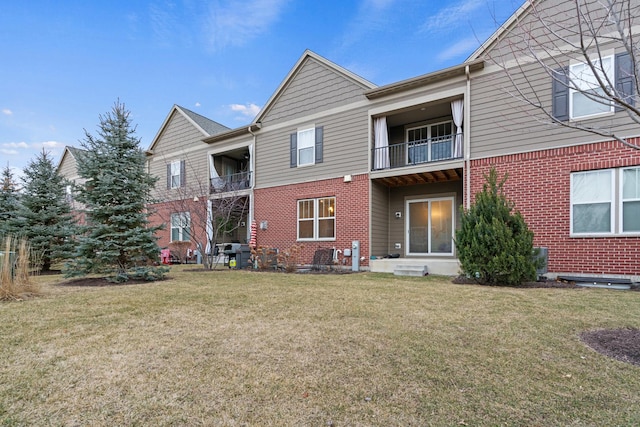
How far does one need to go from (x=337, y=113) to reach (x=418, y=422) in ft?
37.5

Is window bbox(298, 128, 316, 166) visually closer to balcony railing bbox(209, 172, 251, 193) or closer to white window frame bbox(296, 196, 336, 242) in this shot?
white window frame bbox(296, 196, 336, 242)

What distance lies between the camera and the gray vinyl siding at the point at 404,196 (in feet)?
37.9

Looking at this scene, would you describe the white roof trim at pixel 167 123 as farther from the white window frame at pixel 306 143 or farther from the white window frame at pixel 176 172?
the white window frame at pixel 306 143

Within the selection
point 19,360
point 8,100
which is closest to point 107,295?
point 19,360

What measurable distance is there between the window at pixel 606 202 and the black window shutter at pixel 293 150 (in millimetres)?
9126

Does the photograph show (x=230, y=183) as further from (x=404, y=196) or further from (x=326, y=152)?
(x=404, y=196)

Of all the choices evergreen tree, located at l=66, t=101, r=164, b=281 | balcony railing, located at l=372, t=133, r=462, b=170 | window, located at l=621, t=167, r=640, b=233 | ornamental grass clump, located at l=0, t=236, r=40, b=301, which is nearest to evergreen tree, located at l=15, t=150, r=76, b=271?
evergreen tree, located at l=66, t=101, r=164, b=281

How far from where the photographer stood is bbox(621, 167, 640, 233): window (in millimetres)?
7566

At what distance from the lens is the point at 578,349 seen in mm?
3299

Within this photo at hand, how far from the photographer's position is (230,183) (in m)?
15.0

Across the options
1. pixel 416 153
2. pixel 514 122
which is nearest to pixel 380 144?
pixel 416 153

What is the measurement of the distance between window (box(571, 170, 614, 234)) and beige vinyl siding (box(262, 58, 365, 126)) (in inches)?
280

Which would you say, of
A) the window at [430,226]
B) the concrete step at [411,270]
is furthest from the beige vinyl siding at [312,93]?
the concrete step at [411,270]

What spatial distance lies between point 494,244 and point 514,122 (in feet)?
13.7
